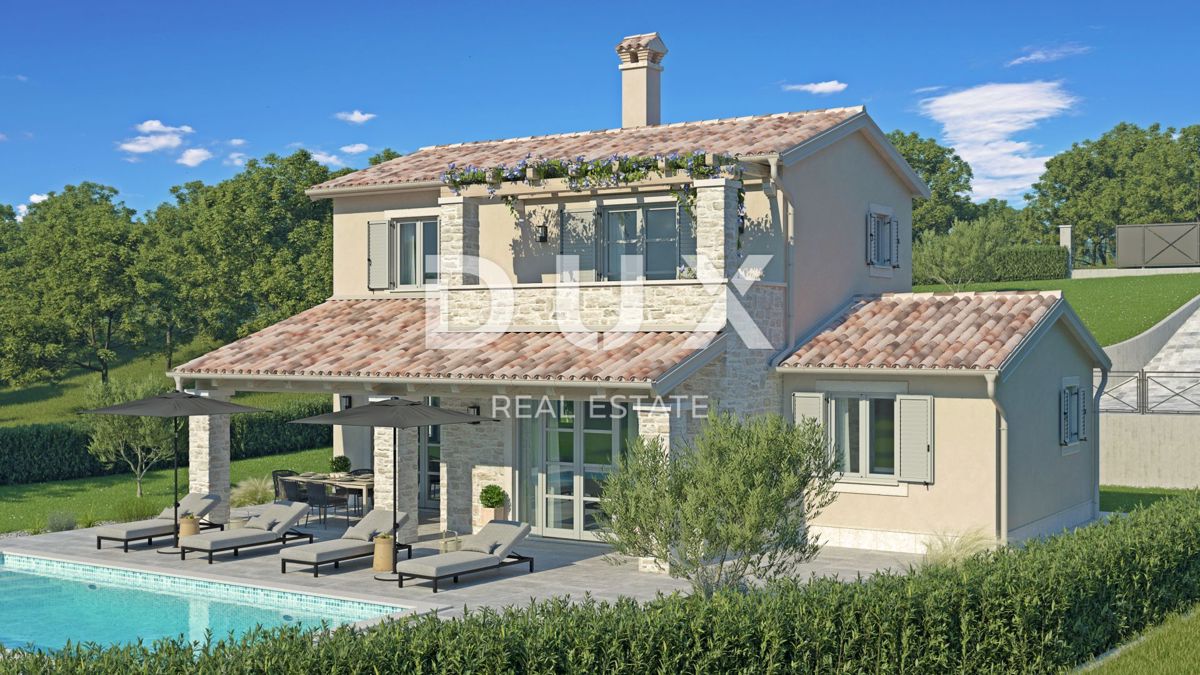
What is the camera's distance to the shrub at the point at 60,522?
2133cm

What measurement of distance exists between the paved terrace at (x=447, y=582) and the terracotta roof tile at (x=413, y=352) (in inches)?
111

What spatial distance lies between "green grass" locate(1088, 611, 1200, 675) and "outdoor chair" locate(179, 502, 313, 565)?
1236cm

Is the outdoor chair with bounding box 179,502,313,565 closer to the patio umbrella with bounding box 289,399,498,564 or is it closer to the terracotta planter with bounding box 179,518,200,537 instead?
the terracotta planter with bounding box 179,518,200,537

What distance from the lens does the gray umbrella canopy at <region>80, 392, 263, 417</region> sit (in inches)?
742

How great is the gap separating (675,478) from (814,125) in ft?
36.5

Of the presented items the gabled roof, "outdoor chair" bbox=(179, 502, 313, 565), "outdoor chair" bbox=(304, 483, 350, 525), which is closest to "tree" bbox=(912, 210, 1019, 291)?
the gabled roof

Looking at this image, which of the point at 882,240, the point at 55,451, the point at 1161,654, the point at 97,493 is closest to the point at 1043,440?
the point at 882,240

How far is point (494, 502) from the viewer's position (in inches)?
790

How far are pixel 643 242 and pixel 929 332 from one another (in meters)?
5.26

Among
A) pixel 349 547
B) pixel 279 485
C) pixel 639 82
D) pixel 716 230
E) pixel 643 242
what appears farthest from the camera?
pixel 639 82

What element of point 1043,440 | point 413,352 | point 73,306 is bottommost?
point 1043,440

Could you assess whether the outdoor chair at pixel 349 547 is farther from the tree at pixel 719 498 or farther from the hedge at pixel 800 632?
the hedge at pixel 800 632

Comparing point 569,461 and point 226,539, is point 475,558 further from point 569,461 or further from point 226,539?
point 226,539

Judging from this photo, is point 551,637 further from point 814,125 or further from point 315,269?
point 315,269
